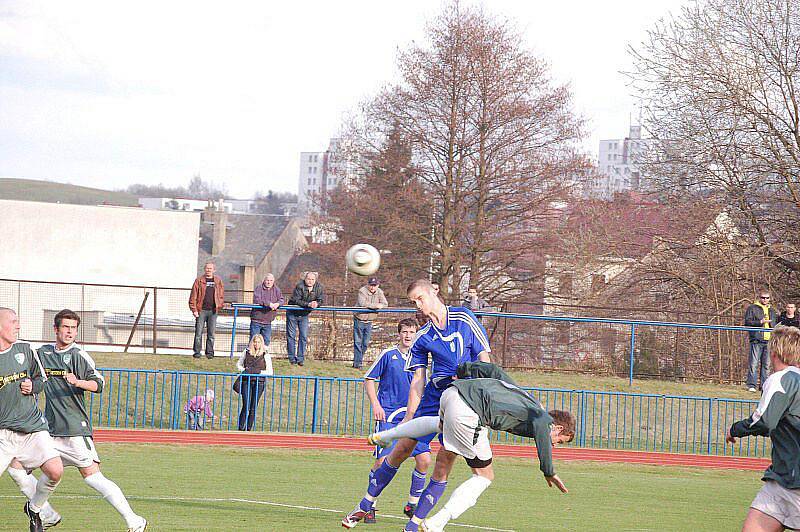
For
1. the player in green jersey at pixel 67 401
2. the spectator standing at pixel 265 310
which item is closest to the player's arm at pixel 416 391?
the player in green jersey at pixel 67 401

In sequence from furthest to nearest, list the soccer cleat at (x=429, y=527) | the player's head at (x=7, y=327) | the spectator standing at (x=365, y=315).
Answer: the spectator standing at (x=365, y=315)
the player's head at (x=7, y=327)
the soccer cleat at (x=429, y=527)

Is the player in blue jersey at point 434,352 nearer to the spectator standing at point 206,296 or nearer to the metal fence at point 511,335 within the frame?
the spectator standing at point 206,296

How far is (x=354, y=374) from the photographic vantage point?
2114 cm

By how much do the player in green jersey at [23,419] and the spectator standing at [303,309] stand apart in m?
Result: 12.9

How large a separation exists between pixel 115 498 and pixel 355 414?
11649 mm

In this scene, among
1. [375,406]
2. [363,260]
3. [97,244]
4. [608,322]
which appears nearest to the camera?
[375,406]

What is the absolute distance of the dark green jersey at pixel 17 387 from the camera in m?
7.31

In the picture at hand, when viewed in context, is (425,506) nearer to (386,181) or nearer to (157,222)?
(386,181)

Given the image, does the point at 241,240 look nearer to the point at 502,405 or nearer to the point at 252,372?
the point at 252,372

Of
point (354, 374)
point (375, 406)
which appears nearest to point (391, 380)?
point (375, 406)

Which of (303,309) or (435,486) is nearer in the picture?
(435,486)

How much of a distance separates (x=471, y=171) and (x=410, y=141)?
95.5 inches

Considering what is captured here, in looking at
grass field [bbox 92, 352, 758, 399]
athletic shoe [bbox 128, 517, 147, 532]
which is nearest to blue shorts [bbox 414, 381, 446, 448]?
athletic shoe [bbox 128, 517, 147, 532]

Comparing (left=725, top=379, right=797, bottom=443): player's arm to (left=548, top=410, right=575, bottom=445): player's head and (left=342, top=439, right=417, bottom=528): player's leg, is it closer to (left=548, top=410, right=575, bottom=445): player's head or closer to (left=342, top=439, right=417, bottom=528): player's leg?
(left=548, top=410, right=575, bottom=445): player's head
